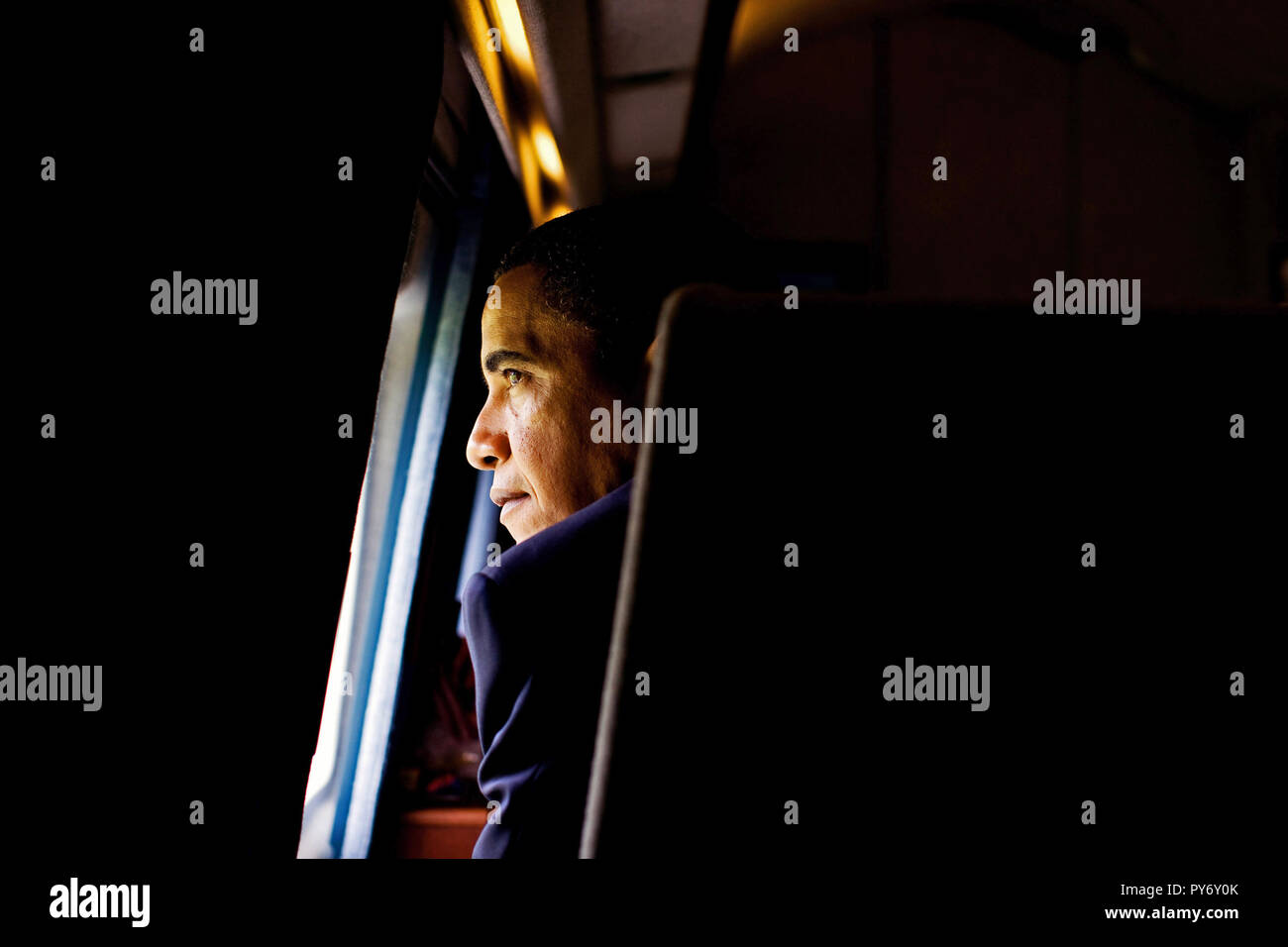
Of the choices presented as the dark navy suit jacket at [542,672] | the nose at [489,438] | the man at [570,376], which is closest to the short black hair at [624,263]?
the man at [570,376]

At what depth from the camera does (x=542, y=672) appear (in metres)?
0.59

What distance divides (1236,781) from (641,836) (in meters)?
0.31

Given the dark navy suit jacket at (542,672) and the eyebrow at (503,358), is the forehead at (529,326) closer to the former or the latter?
the eyebrow at (503,358)

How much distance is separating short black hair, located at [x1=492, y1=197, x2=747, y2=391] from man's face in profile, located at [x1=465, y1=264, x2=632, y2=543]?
0.02m

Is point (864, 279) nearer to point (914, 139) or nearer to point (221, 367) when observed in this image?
point (914, 139)

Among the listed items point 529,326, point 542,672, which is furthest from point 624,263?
point 542,672

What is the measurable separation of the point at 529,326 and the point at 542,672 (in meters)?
0.40

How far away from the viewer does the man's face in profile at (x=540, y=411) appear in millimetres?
841

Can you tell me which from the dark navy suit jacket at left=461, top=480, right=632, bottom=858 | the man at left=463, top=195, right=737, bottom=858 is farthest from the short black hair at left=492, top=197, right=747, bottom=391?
the dark navy suit jacket at left=461, top=480, right=632, bottom=858


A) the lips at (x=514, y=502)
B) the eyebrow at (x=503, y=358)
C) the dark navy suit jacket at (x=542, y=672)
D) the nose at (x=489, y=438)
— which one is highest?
the eyebrow at (x=503, y=358)

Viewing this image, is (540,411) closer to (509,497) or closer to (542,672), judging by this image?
(509,497)

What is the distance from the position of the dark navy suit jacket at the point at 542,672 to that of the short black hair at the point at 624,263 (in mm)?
264

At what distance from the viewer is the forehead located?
0.85m

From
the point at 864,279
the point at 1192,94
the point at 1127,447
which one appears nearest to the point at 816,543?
the point at 1127,447
